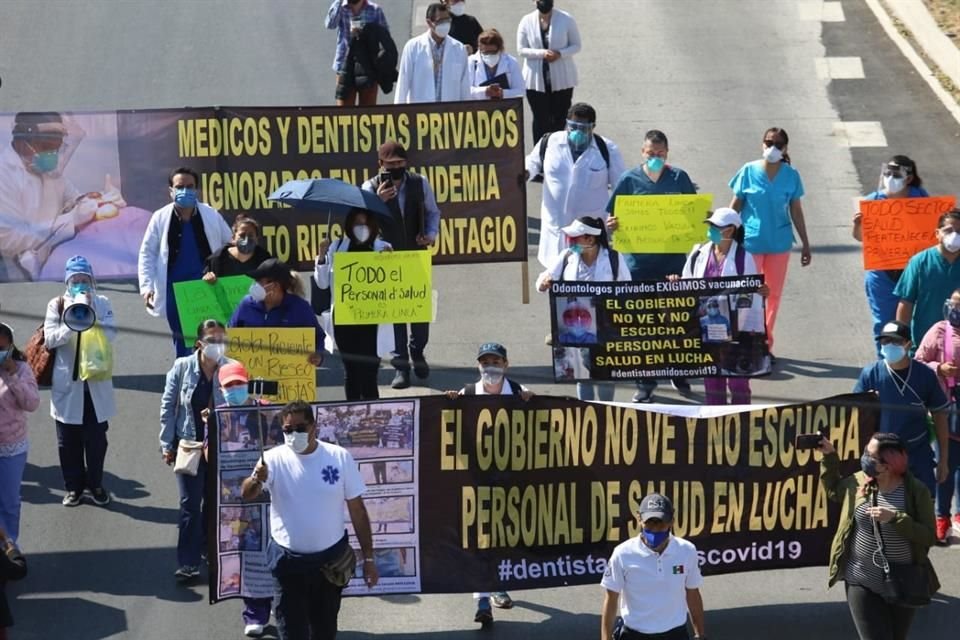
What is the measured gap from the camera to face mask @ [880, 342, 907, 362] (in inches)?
450

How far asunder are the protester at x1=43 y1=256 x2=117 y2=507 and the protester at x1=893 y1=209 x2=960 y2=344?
222 inches

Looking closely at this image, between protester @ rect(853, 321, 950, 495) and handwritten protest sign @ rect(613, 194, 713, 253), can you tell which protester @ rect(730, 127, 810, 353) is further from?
protester @ rect(853, 321, 950, 495)

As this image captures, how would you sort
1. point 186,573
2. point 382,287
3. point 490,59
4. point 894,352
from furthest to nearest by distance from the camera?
point 490,59
point 382,287
point 186,573
point 894,352

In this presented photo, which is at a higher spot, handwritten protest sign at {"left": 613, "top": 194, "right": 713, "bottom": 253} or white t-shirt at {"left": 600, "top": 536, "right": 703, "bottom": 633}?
handwritten protest sign at {"left": 613, "top": 194, "right": 713, "bottom": 253}

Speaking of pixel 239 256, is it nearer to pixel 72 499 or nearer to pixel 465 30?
pixel 72 499

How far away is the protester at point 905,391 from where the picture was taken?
37.6 feet

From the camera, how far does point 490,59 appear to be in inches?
682

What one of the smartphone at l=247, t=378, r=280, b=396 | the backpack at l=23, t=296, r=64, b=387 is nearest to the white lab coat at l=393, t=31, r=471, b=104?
the backpack at l=23, t=296, r=64, b=387

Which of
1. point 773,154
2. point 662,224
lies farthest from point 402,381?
point 773,154

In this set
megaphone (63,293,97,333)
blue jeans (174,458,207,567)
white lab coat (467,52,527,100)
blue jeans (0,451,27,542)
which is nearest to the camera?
blue jeans (174,458,207,567)

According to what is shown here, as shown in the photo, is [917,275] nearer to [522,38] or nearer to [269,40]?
[522,38]

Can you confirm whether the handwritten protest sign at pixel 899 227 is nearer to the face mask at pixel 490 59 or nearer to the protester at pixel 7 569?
the face mask at pixel 490 59

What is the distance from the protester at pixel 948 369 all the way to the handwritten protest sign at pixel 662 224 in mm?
2544

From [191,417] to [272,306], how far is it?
107 cm
